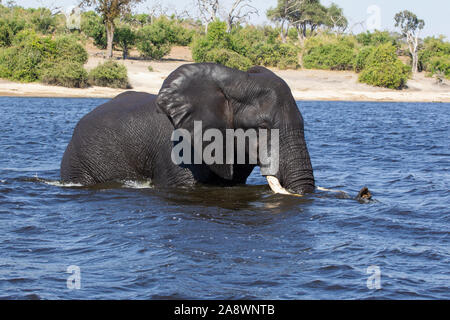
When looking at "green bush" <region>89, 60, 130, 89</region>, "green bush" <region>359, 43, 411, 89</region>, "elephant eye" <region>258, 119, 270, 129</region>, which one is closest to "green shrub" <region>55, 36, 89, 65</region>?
"green bush" <region>89, 60, 130, 89</region>

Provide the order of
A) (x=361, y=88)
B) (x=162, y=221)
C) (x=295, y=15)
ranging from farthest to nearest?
(x=295, y=15)
(x=361, y=88)
(x=162, y=221)

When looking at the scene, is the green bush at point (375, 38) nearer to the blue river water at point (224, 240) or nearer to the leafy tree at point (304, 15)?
the leafy tree at point (304, 15)

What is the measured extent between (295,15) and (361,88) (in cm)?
2964

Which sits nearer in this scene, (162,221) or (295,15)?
(162,221)

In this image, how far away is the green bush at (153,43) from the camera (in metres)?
50.3

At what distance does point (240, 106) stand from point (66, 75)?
31800mm

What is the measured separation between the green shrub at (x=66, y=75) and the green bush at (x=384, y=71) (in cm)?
2029

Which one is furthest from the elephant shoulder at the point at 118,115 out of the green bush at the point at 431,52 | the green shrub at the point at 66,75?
the green bush at the point at 431,52

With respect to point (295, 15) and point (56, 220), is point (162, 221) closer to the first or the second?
point (56, 220)

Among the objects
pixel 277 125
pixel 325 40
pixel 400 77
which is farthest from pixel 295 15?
pixel 277 125

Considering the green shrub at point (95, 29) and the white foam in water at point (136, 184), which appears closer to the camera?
the white foam in water at point (136, 184)

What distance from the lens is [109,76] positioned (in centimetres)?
3931

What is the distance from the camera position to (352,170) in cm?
1299

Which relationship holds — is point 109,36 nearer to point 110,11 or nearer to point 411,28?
point 110,11
